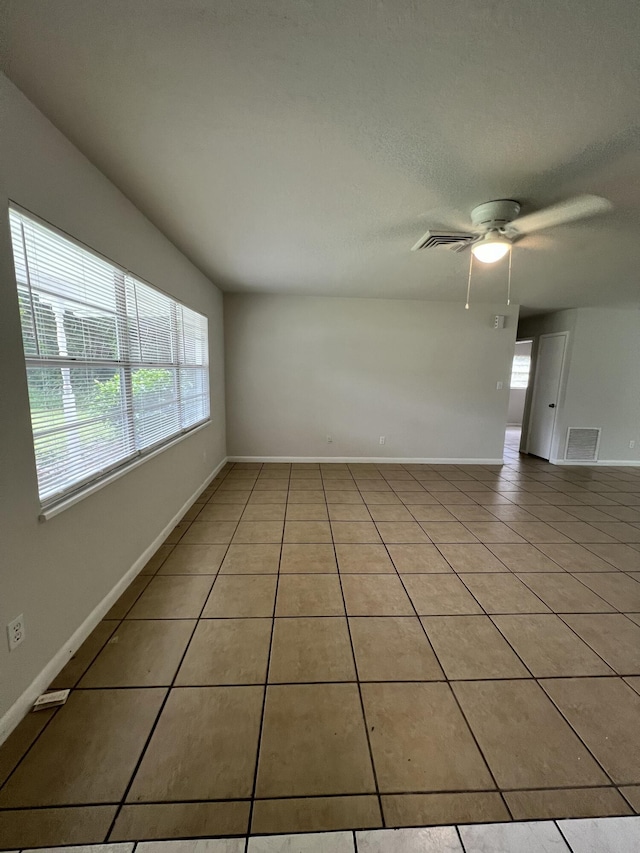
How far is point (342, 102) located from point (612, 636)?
290cm

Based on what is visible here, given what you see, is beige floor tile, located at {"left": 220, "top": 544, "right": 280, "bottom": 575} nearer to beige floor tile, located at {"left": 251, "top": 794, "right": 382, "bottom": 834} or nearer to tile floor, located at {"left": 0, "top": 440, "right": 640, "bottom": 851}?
tile floor, located at {"left": 0, "top": 440, "right": 640, "bottom": 851}

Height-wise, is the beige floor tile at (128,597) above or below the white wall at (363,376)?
below

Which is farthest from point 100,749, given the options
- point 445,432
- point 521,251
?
point 445,432

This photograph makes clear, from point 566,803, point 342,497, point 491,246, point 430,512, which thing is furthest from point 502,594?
point 491,246

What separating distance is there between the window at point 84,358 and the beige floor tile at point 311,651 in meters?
1.30

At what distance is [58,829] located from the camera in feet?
3.24

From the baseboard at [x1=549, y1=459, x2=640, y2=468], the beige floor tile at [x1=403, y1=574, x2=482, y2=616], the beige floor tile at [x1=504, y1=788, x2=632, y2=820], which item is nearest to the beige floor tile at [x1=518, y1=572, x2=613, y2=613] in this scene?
the beige floor tile at [x1=403, y1=574, x2=482, y2=616]

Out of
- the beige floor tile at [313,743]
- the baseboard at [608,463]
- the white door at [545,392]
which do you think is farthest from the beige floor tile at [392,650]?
the white door at [545,392]

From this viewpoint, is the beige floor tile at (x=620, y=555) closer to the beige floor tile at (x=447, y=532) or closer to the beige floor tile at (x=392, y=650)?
the beige floor tile at (x=447, y=532)

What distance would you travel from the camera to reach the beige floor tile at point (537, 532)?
285cm

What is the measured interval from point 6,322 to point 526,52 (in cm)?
200

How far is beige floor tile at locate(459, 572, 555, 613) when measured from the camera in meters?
1.99

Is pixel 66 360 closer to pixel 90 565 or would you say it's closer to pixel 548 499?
pixel 90 565

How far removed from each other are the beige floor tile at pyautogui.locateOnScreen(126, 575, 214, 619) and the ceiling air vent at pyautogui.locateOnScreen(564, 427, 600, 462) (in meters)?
5.63
